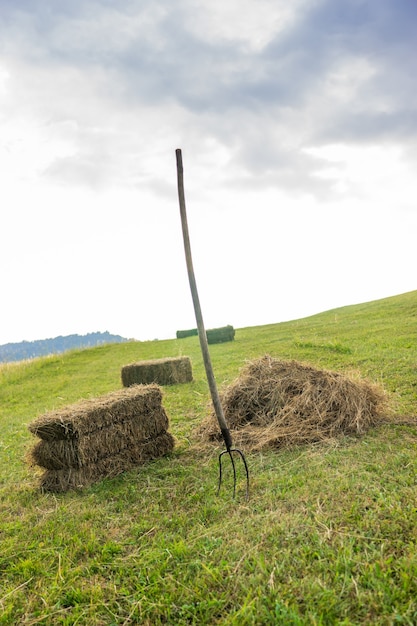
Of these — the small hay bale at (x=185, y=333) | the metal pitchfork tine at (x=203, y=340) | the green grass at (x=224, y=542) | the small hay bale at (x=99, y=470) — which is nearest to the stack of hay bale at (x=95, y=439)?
the small hay bale at (x=99, y=470)

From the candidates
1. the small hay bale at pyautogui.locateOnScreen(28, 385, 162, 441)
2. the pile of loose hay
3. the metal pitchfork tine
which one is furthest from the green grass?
the small hay bale at pyautogui.locateOnScreen(28, 385, 162, 441)

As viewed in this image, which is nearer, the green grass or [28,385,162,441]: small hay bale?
the green grass

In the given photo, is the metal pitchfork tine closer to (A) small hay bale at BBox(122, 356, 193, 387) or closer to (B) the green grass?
(B) the green grass

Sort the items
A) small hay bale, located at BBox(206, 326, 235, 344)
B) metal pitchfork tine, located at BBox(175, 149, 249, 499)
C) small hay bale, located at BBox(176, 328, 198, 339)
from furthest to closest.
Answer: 1. small hay bale, located at BBox(176, 328, 198, 339)
2. small hay bale, located at BBox(206, 326, 235, 344)
3. metal pitchfork tine, located at BBox(175, 149, 249, 499)

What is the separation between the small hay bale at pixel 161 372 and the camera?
14.5 metres

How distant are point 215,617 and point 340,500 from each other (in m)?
1.86

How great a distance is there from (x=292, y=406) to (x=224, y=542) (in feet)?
12.4

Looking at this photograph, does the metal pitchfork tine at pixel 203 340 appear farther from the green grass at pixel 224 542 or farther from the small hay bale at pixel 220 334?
the small hay bale at pixel 220 334

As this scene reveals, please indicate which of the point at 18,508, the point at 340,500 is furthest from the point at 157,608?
the point at 18,508

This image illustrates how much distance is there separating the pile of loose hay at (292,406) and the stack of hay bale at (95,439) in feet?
3.83

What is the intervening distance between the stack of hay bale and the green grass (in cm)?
26

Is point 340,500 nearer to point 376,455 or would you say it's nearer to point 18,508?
point 376,455

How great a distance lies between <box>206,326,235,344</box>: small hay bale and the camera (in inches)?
945

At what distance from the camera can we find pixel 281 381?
26.5 ft
